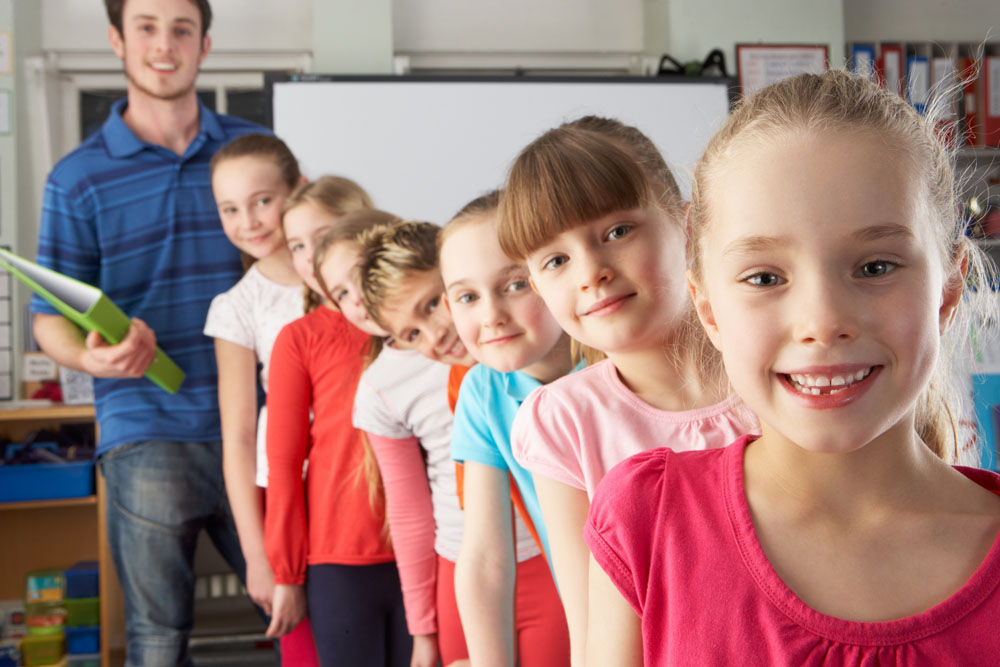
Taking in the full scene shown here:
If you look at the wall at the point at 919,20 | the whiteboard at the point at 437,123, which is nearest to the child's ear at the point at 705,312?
the whiteboard at the point at 437,123

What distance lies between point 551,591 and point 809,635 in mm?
556

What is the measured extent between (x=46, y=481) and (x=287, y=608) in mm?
1390

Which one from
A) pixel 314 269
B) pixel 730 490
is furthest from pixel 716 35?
pixel 730 490

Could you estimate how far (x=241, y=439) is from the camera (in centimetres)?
174

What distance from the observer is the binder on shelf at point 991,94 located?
3102 millimetres

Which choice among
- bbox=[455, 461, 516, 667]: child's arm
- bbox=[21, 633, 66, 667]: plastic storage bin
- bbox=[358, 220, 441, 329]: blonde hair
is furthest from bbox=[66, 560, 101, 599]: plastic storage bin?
bbox=[455, 461, 516, 667]: child's arm

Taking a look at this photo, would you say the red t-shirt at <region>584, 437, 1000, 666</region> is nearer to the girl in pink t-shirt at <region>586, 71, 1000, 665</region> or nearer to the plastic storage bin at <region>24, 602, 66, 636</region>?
the girl in pink t-shirt at <region>586, 71, 1000, 665</region>

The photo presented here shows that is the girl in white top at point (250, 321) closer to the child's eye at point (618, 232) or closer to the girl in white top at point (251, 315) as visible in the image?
the girl in white top at point (251, 315)

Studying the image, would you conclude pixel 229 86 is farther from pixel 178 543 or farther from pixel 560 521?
pixel 560 521

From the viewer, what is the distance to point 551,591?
3.34ft

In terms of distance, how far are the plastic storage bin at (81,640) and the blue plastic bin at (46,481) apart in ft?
1.24

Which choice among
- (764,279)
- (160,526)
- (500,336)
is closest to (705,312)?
(764,279)

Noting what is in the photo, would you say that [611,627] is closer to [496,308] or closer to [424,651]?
[496,308]

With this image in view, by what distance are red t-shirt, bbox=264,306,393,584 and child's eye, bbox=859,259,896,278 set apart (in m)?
1.08
